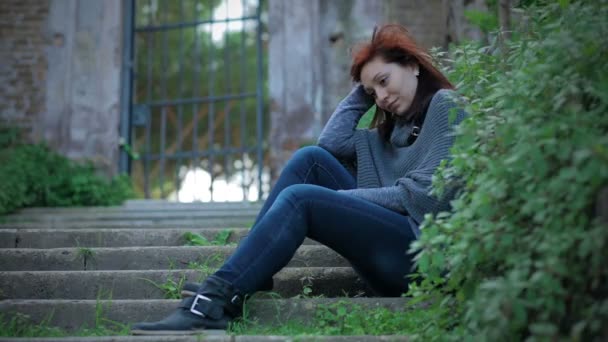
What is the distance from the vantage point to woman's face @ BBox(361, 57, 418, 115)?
323cm

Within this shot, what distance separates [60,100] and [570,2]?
5.70 m

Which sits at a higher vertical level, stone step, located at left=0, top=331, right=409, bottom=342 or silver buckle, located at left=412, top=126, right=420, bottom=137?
silver buckle, located at left=412, top=126, right=420, bottom=137

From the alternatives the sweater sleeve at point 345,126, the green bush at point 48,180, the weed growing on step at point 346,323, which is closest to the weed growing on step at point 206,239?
the sweater sleeve at point 345,126

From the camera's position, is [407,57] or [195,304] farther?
[407,57]

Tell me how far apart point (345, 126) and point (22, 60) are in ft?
16.3

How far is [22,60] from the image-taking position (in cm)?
750

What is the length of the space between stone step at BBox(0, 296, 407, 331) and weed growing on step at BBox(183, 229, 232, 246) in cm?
84

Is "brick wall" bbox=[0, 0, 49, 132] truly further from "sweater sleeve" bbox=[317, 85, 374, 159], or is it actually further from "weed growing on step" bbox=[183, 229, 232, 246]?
"sweater sleeve" bbox=[317, 85, 374, 159]

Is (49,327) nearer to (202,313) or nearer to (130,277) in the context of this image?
(130,277)

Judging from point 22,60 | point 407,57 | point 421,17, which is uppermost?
point 421,17

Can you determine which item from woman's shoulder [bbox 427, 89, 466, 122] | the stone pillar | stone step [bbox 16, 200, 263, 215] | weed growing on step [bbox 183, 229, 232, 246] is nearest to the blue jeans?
woman's shoulder [bbox 427, 89, 466, 122]

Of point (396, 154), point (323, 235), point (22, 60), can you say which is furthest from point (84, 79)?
point (323, 235)

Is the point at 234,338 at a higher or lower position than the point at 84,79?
lower

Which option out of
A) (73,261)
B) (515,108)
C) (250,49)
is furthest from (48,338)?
(250,49)
